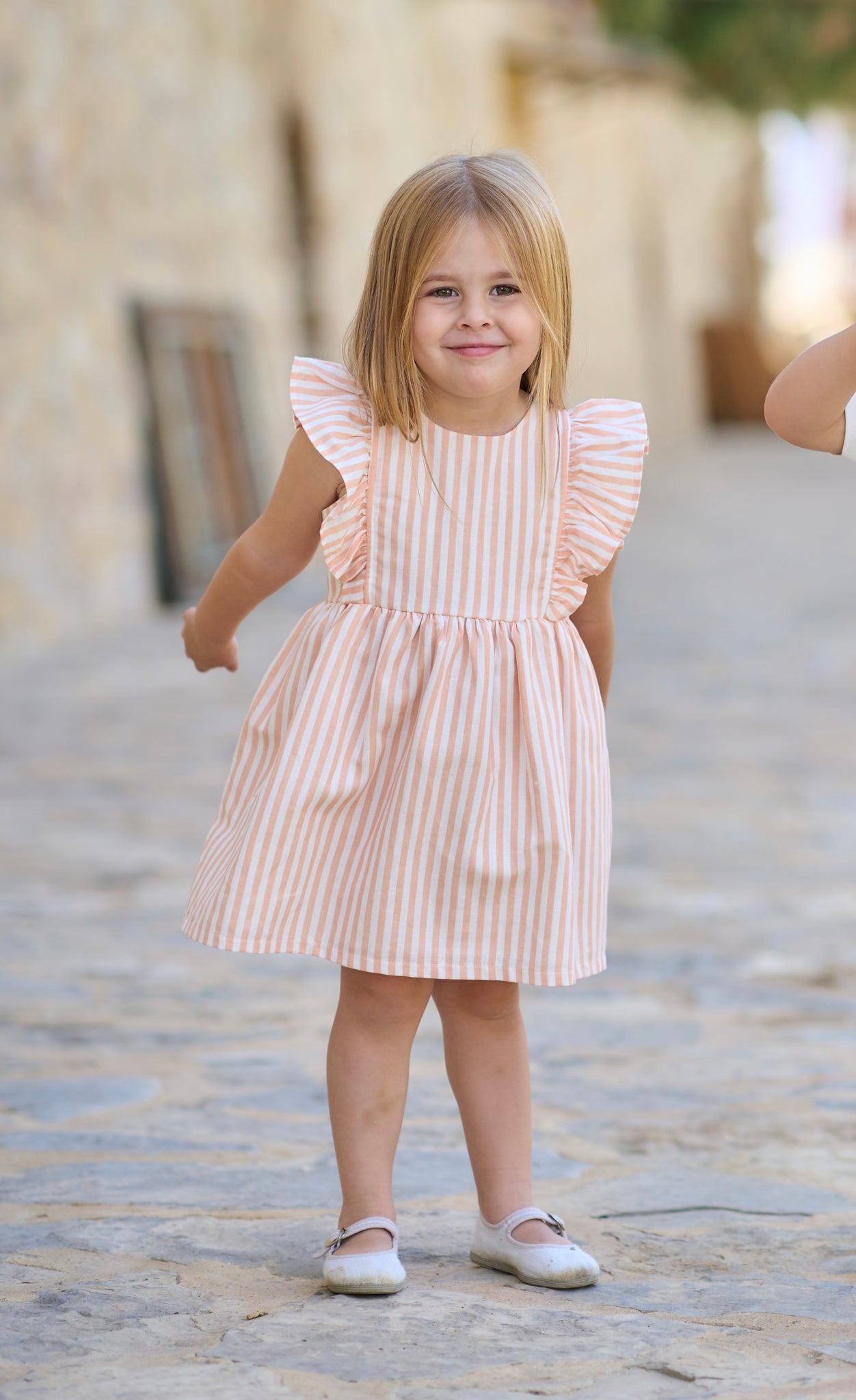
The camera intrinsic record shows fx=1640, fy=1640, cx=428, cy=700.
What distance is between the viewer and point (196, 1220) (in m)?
1.85

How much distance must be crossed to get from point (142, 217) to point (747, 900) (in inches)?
227

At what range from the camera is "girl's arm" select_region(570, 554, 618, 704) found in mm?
1836

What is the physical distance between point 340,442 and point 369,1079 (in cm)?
68

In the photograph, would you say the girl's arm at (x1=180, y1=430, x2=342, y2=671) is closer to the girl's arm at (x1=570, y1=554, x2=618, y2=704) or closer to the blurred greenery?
the girl's arm at (x1=570, y1=554, x2=618, y2=704)

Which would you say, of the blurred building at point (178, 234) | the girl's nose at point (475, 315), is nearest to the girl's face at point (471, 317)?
the girl's nose at point (475, 315)

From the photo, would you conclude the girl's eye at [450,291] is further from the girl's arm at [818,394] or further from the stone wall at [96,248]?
the stone wall at [96,248]

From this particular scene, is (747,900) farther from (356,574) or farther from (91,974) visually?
(356,574)

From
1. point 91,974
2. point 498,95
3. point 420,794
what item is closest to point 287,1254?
point 420,794

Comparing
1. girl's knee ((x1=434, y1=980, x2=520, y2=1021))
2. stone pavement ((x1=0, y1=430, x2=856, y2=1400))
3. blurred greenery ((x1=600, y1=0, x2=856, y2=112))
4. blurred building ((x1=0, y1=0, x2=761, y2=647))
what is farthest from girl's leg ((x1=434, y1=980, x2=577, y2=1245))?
blurred greenery ((x1=600, y1=0, x2=856, y2=112))

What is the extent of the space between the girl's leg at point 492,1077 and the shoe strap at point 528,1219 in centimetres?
2

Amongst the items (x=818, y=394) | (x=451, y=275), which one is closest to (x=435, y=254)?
(x=451, y=275)

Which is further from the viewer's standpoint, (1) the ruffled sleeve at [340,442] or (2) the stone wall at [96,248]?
(2) the stone wall at [96,248]

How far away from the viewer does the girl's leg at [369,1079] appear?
175cm

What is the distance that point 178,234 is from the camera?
28.0 feet
